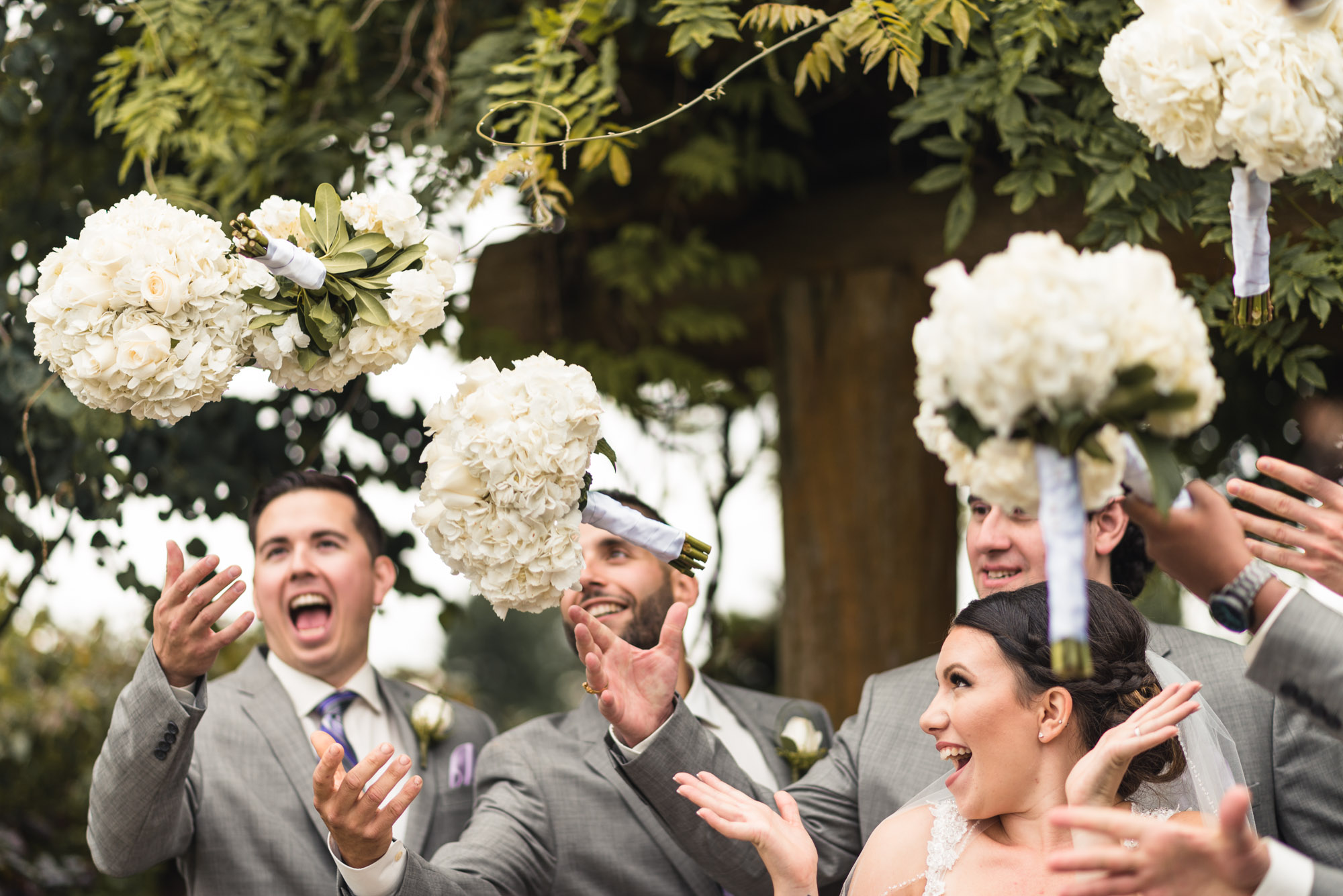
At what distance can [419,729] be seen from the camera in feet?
10.9

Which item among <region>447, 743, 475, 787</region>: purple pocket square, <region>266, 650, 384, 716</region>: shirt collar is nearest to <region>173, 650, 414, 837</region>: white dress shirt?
<region>266, 650, 384, 716</region>: shirt collar

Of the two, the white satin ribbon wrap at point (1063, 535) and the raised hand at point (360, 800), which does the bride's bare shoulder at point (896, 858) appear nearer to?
the raised hand at point (360, 800)

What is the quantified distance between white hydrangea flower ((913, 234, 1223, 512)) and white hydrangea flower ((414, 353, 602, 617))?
683mm

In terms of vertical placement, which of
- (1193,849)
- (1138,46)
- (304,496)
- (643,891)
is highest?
(1138,46)

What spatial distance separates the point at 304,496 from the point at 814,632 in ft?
6.16

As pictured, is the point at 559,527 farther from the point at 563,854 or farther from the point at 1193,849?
the point at 563,854

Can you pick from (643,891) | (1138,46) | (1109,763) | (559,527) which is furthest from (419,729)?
(1138,46)

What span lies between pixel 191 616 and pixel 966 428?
176 cm

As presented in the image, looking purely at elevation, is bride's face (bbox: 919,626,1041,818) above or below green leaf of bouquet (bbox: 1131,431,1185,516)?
below

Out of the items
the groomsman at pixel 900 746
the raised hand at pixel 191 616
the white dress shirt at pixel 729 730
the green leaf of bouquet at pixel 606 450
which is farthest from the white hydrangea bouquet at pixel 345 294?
the white dress shirt at pixel 729 730

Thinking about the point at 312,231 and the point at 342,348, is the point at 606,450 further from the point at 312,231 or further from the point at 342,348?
the point at 312,231

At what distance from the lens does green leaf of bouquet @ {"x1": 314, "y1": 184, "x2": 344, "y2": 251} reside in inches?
85.7

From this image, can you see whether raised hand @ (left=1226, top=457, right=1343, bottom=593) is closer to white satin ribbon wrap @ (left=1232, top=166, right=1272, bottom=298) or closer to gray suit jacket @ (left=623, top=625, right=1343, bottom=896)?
white satin ribbon wrap @ (left=1232, top=166, right=1272, bottom=298)

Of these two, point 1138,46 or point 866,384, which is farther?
point 866,384
